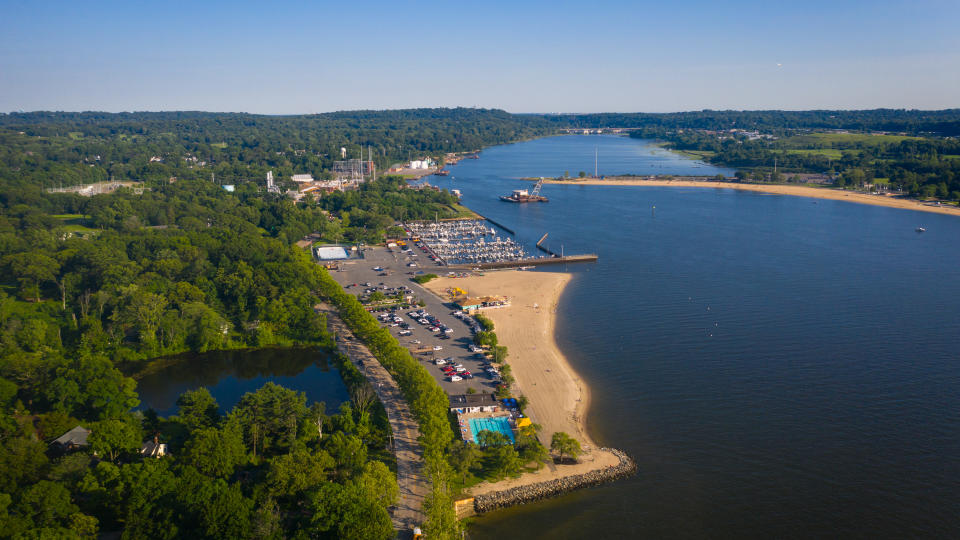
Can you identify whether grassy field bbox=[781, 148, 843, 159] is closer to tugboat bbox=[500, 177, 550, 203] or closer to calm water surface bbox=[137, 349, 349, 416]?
tugboat bbox=[500, 177, 550, 203]

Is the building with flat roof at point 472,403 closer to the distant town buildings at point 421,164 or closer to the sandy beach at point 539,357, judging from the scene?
the sandy beach at point 539,357

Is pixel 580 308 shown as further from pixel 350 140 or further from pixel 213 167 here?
pixel 350 140

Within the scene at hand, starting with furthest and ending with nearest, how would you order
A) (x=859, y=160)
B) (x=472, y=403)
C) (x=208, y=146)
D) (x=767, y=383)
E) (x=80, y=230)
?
(x=208, y=146), (x=859, y=160), (x=80, y=230), (x=767, y=383), (x=472, y=403)

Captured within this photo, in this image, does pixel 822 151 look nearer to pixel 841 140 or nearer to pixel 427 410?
pixel 841 140

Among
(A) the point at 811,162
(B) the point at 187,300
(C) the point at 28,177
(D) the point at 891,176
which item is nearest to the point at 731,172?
(A) the point at 811,162

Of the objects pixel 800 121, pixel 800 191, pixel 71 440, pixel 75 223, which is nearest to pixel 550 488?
pixel 71 440
